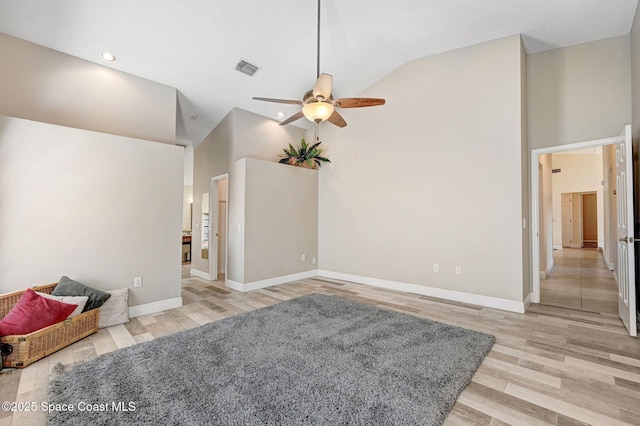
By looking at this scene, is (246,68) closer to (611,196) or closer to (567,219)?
(611,196)

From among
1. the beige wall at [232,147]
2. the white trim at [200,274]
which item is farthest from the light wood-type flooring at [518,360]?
the beige wall at [232,147]

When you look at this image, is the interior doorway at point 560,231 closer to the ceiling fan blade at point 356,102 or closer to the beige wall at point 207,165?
the ceiling fan blade at point 356,102

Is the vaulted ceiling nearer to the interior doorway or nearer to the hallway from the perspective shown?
the interior doorway

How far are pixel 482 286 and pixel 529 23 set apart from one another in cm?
367

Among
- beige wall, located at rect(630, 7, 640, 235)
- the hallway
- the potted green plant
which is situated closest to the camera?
beige wall, located at rect(630, 7, 640, 235)

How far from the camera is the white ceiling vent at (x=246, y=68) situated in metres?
4.27

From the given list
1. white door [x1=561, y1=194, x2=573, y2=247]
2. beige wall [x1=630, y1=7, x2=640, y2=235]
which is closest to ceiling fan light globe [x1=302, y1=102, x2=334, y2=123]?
beige wall [x1=630, y1=7, x2=640, y2=235]

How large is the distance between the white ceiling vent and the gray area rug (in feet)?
12.7

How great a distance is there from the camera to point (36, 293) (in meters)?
2.71

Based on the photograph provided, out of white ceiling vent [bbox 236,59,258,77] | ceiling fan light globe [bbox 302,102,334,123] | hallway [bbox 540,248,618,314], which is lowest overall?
hallway [bbox 540,248,618,314]

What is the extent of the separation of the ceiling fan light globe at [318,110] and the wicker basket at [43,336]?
3.31 meters

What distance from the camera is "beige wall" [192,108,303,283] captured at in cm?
535

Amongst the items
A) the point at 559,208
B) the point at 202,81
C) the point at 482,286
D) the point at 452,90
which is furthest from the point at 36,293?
the point at 559,208

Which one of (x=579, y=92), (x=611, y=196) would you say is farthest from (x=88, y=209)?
(x=611, y=196)
